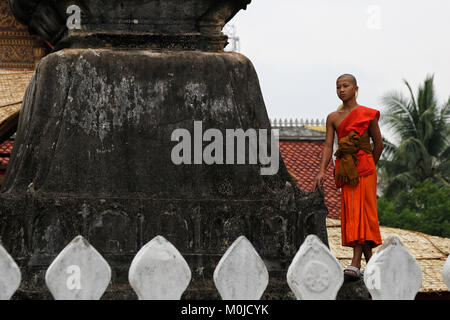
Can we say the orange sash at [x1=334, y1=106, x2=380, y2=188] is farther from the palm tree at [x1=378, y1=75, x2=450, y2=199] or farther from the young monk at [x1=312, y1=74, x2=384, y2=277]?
the palm tree at [x1=378, y1=75, x2=450, y2=199]

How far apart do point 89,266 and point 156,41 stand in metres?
2.65

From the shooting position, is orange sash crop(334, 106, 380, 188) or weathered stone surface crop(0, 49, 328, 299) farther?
orange sash crop(334, 106, 380, 188)

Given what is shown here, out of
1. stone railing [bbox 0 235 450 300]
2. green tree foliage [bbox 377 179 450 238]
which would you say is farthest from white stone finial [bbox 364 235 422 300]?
green tree foliage [bbox 377 179 450 238]

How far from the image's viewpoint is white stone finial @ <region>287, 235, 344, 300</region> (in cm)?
306

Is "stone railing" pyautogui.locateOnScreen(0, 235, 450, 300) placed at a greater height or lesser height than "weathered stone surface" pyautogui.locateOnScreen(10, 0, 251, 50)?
lesser

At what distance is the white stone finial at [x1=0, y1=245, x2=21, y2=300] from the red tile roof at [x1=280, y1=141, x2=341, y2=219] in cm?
1230

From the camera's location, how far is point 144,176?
16.2 feet

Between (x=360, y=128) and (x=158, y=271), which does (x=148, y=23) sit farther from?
(x=158, y=271)

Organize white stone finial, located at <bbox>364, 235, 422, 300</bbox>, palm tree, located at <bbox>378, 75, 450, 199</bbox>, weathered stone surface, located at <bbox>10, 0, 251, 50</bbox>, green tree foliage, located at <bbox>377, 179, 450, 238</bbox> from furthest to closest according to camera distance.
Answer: palm tree, located at <bbox>378, 75, 450, 199</bbox>, green tree foliage, located at <bbox>377, 179, 450, 238</bbox>, weathered stone surface, located at <bbox>10, 0, 251, 50</bbox>, white stone finial, located at <bbox>364, 235, 422, 300</bbox>

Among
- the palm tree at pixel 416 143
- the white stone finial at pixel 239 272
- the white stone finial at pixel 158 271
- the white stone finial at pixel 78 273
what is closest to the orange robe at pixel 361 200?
the white stone finial at pixel 239 272

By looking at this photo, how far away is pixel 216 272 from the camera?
3.02 metres

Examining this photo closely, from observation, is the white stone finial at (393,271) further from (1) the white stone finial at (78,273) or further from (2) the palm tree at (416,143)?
(2) the palm tree at (416,143)

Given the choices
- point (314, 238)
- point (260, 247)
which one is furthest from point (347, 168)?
point (314, 238)
